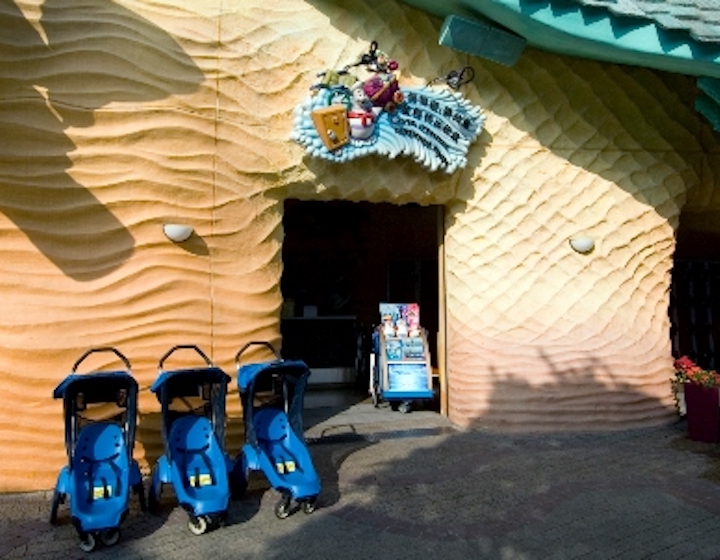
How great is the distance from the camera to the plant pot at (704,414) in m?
6.85

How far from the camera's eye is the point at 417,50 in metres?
7.11

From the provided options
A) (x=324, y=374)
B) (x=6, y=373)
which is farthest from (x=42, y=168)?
(x=324, y=374)

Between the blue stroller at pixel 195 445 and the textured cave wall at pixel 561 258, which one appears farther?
the textured cave wall at pixel 561 258

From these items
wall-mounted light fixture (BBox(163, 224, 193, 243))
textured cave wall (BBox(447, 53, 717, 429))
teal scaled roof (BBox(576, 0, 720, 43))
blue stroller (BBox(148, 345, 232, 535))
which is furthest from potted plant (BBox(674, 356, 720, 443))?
wall-mounted light fixture (BBox(163, 224, 193, 243))

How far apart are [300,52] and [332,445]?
443 cm

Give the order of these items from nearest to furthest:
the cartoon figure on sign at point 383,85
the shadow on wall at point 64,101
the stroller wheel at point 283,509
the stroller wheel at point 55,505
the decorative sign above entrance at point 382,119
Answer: the stroller wheel at point 55,505 < the stroller wheel at point 283,509 < the shadow on wall at point 64,101 < the decorative sign above entrance at point 382,119 < the cartoon figure on sign at point 383,85

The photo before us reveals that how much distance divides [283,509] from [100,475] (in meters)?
1.41

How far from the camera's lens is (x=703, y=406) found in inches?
272

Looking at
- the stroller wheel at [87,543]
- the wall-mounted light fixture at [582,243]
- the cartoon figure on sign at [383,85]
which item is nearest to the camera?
the stroller wheel at [87,543]

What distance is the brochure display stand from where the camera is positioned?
26.9ft

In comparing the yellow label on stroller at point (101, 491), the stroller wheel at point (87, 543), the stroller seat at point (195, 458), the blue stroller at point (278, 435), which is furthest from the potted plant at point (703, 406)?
the stroller wheel at point (87, 543)

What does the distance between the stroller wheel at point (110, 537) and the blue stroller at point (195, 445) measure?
0.46 meters

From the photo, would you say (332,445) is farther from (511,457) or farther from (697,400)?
(697,400)

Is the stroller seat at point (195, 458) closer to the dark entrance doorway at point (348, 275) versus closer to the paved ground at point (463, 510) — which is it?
the paved ground at point (463, 510)
